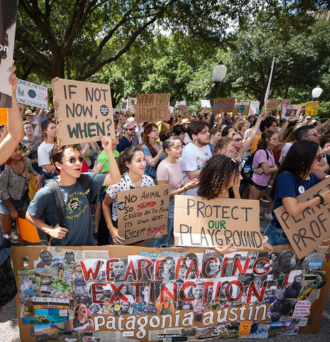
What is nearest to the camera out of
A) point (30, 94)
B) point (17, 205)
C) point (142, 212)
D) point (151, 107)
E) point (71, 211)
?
point (71, 211)

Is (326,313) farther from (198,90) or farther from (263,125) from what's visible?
(198,90)

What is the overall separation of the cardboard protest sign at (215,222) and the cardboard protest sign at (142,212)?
397 mm

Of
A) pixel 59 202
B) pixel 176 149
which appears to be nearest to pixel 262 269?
pixel 176 149

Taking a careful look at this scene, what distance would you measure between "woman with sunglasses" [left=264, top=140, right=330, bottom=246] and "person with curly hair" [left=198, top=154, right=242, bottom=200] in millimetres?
443

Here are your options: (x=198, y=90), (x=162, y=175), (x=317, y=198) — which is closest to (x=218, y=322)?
(x=317, y=198)

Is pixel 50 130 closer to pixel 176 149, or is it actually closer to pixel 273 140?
pixel 176 149

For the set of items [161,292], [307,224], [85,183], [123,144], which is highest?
[123,144]

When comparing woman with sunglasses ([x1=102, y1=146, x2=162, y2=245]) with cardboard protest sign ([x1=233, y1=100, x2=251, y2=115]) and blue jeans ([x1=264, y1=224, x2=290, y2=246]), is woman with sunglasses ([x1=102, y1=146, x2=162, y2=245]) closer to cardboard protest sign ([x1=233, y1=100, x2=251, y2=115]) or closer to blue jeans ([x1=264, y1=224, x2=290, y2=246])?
blue jeans ([x1=264, y1=224, x2=290, y2=246])

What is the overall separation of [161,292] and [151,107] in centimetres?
A: 396

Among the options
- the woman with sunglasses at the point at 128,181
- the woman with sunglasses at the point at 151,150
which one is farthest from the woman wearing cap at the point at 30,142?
the woman with sunglasses at the point at 128,181

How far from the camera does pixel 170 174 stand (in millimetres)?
3555

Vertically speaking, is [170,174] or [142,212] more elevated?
[170,174]

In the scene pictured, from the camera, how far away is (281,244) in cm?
276

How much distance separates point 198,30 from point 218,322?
1071cm
